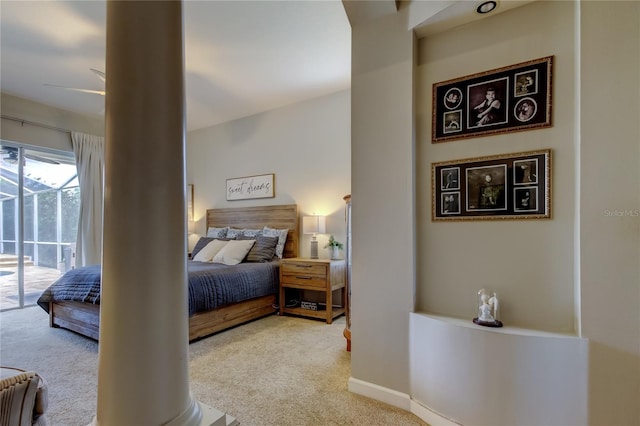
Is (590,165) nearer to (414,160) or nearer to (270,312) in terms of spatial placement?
(414,160)

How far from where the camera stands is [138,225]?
82 centimetres

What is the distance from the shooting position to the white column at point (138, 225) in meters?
0.82

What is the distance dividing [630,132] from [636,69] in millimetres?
280

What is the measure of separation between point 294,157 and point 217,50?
1758 millimetres

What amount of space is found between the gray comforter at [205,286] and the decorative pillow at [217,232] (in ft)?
4.19

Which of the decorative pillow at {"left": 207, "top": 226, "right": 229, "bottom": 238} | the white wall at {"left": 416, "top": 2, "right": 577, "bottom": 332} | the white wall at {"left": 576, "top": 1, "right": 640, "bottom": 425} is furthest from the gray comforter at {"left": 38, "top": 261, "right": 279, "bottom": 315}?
the white wall at {"left": 576, "top": 1, "right": 640, "bottom": 425}

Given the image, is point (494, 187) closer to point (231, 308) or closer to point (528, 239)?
point (528, 239)

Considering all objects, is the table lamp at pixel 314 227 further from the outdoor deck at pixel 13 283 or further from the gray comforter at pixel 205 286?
the outdoor deck at pixel 13 283

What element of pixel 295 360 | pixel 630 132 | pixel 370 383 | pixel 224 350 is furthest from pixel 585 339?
pixel 224 350

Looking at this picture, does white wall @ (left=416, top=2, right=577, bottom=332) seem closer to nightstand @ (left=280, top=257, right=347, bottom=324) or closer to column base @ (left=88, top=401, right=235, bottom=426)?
column base @ (left=88, top=401, right=235, bottom=426)

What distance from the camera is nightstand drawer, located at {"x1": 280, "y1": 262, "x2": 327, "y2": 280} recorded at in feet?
11.8

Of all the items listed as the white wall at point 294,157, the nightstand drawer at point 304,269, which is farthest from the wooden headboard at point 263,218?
the nightstand drawer at point 304,269

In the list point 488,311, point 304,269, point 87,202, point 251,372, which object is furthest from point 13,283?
point 488,311

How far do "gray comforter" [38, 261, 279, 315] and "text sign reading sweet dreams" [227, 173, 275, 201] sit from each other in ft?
4.60
